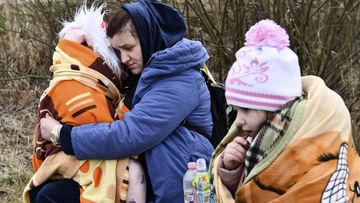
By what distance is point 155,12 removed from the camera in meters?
3.24

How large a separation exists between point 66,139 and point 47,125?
156 millimetres

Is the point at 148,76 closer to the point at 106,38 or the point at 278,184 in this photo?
the point at 106,38

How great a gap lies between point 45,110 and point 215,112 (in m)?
0.86

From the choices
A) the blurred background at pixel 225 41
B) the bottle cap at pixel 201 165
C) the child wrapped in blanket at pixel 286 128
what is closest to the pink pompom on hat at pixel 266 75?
the child wrapped in blanket at pixel 286 128

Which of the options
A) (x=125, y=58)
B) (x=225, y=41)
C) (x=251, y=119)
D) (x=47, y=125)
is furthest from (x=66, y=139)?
(x=225, y=41)

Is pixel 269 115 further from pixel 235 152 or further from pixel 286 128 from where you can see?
pixel 235 152

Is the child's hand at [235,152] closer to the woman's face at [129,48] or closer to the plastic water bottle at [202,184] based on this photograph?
the plastic water bottle at [202,184]

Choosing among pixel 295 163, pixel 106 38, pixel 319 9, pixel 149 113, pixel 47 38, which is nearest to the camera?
pixel 295 163

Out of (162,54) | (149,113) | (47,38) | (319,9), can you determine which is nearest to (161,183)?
(149,113)

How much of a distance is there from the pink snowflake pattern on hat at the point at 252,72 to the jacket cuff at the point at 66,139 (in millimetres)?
980

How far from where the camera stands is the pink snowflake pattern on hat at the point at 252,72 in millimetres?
2479

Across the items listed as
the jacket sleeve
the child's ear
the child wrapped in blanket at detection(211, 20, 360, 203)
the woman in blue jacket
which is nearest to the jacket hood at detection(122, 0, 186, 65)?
the woman in blue jacket

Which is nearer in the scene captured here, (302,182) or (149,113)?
(302,182)

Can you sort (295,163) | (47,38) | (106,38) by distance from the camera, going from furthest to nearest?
(47,38)
(106,38)
(295,163)
